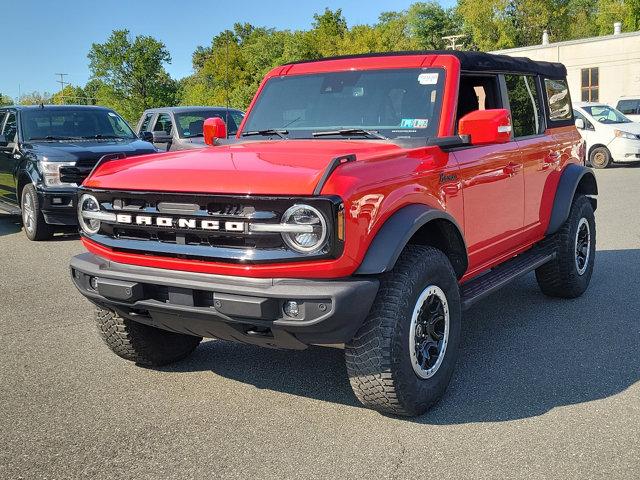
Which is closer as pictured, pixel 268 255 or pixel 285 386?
pixel 268 255

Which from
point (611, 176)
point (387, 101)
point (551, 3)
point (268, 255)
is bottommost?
point (611, 176)

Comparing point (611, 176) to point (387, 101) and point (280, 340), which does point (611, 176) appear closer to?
point (387, 101)

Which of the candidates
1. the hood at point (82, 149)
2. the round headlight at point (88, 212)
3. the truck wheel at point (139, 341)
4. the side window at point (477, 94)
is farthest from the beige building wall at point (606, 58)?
the round headlight at point (88, 212)

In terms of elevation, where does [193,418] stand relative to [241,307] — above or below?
below

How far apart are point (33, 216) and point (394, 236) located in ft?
24.9

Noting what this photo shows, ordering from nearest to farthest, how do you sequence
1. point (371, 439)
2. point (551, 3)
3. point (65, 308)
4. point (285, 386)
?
point (371, 439), point (285, 386), point (65, 308), point (551, 3)

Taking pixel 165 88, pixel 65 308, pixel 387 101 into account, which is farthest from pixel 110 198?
pixel 165 88

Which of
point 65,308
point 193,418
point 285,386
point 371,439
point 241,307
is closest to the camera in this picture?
point 241,307

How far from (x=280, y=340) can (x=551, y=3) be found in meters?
65.6

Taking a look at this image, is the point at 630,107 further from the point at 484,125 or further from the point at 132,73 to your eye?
the point at 132,73

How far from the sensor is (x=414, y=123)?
440 cm

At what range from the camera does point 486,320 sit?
219 inches

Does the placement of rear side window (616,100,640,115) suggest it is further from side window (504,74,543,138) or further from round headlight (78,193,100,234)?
round headlight (78,193,100,234)

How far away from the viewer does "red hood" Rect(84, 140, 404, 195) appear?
3326mm
